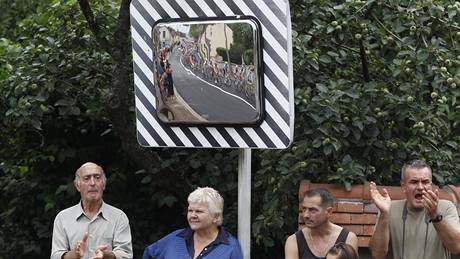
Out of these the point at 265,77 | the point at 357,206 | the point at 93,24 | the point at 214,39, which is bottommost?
the point at 357,206

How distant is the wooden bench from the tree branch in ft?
6.31

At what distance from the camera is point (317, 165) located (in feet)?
20.8

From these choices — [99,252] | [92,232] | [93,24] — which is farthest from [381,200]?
[93,24]

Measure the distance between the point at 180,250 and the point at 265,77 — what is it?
1.25 meters

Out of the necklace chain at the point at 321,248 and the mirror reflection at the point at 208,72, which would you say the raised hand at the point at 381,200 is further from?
the mirror reflection at the point at 208,72

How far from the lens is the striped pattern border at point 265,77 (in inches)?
198

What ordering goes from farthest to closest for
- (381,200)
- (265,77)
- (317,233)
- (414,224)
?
1. (317,233)
2. (414,224)
3. (381,200)
4. (265,77)

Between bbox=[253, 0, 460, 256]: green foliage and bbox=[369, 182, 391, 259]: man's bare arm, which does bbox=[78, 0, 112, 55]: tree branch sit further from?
bbox=[369, 182, 391, 259]: man's bare arm

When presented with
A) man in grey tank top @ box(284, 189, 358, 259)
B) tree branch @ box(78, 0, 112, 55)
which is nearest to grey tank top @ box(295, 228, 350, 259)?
man in grey tank top @ box(284, 189, 358, 259)

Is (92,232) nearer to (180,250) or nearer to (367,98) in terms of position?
(180,250)

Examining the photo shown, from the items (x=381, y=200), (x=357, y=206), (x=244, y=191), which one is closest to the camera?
(x=244, y=191)

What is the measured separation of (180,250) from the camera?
575 centimetres

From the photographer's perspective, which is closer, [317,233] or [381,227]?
[381,227]

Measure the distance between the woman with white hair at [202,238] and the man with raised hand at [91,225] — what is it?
0.44 meters
